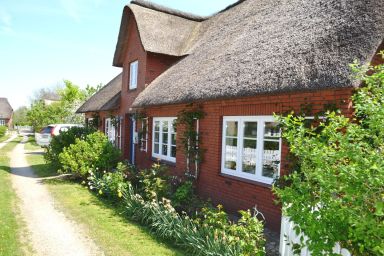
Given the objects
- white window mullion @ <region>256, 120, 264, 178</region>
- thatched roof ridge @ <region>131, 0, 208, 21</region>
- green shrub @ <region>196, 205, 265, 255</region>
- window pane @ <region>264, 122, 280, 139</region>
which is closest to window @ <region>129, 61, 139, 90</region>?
thatched roof ridge @ <region>131, 0, 208, 21</region>

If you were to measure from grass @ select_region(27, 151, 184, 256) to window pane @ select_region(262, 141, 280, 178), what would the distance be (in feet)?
8.62

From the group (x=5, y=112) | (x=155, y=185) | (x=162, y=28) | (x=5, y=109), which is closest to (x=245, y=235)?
(x=155, y=185)

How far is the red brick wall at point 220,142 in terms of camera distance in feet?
19.9

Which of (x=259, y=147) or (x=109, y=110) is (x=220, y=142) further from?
(x=109, y=110)

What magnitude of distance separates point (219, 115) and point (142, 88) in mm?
5662

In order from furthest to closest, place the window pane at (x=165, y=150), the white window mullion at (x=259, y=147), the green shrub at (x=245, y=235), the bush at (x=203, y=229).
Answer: the window pane at (x=165, y=150) < the white window mullion at (x=259, y=147) < the bush at (x=203, y=229) < the green shrub at (x=245, y=235)

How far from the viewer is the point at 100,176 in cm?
1149

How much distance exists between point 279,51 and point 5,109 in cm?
8392

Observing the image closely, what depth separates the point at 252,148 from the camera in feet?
25.2

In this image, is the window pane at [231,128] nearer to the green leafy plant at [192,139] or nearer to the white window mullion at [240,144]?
the white window mullion at [240,144]

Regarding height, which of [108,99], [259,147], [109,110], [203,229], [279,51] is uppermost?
[279,51]

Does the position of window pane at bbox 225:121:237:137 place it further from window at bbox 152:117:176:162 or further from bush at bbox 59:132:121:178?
bush at bbox 59:132:121:178

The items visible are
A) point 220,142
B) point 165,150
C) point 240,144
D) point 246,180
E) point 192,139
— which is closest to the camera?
point 246,180

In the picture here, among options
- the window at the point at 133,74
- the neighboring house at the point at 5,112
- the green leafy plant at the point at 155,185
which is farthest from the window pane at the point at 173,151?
the neighboring house at the point at 5,112
